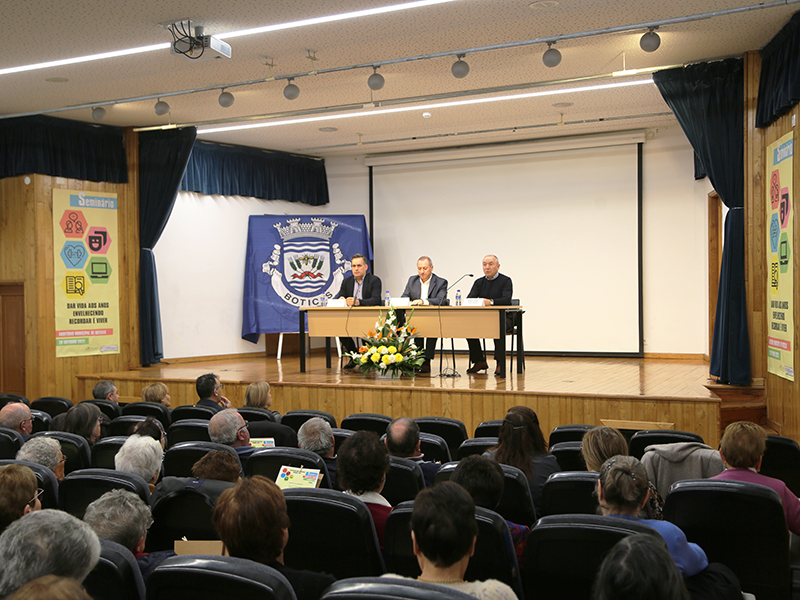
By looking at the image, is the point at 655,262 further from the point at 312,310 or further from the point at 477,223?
the point at 312,310

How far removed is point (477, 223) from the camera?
1077 cm

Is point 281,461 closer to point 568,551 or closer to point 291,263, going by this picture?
point 568,551

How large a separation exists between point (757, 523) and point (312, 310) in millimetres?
6072

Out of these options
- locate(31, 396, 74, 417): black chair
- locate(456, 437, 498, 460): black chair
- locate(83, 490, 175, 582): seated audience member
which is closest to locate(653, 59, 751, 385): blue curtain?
locate(456, 437, 498, 460): black chair

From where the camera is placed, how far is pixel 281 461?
3.07m

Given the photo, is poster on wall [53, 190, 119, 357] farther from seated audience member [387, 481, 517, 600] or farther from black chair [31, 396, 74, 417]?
seated audience member [387, 481, 517, 600]

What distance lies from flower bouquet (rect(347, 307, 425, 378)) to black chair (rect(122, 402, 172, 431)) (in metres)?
2.54

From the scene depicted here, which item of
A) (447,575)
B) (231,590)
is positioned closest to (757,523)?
(447,575)

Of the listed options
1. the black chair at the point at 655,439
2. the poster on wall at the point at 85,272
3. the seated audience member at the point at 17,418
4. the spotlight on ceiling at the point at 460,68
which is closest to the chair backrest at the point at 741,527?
the black chair at the point at 655,439

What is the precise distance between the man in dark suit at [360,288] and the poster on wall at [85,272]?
3186 millimetres

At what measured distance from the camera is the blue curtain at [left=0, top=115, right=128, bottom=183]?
8273 millimetres

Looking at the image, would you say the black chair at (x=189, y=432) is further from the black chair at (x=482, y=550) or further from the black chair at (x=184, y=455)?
the black chair at (x=482, y=550)

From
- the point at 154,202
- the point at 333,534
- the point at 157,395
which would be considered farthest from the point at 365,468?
the point at 154,202

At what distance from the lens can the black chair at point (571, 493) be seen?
2535mm
